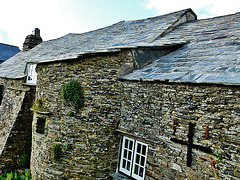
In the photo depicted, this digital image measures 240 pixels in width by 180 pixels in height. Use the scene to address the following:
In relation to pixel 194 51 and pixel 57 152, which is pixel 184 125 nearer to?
pixel 194 51

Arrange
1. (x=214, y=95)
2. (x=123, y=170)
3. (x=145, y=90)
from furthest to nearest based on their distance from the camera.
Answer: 1. (x=123, y=170)
2. (x=145, y=90)
3. (x=214, y=95)

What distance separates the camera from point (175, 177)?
4258 millimetres

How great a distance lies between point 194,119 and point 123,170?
117 inches

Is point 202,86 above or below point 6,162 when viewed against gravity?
above

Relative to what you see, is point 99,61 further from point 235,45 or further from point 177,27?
point 177,27

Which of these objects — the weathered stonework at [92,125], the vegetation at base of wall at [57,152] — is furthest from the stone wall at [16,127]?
the vegetation at base of wall at [57,152]

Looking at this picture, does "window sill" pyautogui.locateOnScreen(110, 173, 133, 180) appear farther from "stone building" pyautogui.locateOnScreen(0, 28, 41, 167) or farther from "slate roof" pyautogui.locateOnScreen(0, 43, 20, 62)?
"slate roof" pyautogui.locateOnScreen(0, 43, 20, 62)

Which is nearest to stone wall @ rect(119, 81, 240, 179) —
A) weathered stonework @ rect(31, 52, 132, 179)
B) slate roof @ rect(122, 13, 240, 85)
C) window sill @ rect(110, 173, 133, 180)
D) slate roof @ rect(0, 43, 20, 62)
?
slate roof @ rect(122, 13, 240, 85)

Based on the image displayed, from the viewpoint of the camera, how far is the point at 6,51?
3091 cm

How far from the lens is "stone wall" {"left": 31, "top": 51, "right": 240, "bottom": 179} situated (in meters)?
3.68

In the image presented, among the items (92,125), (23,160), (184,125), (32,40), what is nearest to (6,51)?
(32,40)

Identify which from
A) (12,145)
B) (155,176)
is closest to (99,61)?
(155,176)

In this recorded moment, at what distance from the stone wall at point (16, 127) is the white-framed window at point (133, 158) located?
733cm

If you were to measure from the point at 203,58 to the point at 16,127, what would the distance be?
10.3m
